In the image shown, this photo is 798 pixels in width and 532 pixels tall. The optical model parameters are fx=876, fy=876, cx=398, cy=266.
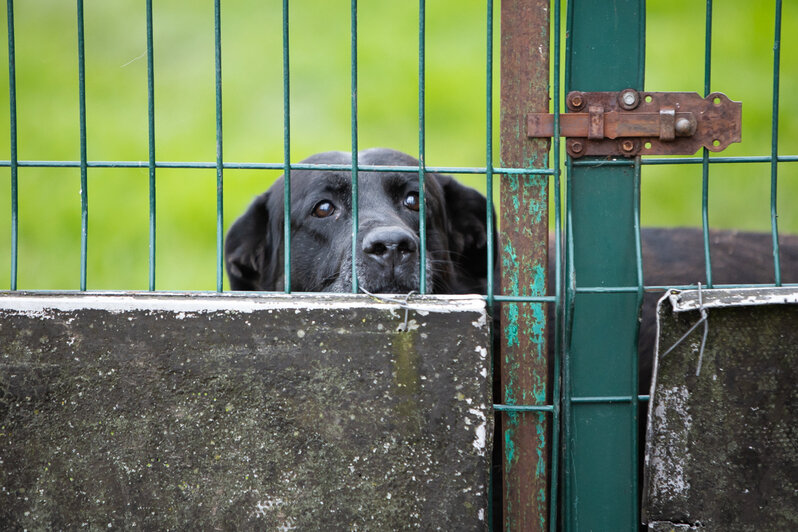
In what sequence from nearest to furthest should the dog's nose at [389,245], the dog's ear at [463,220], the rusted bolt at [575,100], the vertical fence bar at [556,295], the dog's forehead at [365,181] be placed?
the vertical fence bar at [556,295] → the rusted bolt at [575,100] → the dog's nose at [389,245] → the dog's forehead at [365,181] → the dog's ear at [463,220]

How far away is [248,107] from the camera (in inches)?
404

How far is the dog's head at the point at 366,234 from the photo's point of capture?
3166 millimetres

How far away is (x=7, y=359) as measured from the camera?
2.37 metres

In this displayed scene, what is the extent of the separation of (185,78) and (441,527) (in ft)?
32.2

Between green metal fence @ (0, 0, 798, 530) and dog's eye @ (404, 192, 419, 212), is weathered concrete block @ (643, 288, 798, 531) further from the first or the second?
dog's eye @ (404, 192, 419, 212)

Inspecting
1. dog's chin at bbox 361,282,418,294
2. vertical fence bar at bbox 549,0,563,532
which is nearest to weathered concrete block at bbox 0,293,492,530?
vertical fence bar at bbox 549,0,563,532

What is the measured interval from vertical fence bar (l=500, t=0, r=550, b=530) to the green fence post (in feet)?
0.26

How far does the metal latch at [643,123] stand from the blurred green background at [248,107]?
4812 millimetres

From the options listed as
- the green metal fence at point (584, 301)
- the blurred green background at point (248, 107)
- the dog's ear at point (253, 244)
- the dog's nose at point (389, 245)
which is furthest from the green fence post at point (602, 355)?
the blurred green background at point (248, 107)

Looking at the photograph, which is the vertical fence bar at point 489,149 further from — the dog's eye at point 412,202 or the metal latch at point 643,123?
the dog's eye at point 412,202

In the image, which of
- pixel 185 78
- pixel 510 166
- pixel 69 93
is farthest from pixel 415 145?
pixel 510 166

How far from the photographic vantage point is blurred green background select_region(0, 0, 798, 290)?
763 centimetres

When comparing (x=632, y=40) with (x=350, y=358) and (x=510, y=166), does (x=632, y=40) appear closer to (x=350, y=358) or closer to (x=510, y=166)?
(x=510, y=166)

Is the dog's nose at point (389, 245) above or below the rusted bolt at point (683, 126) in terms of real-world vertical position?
below
